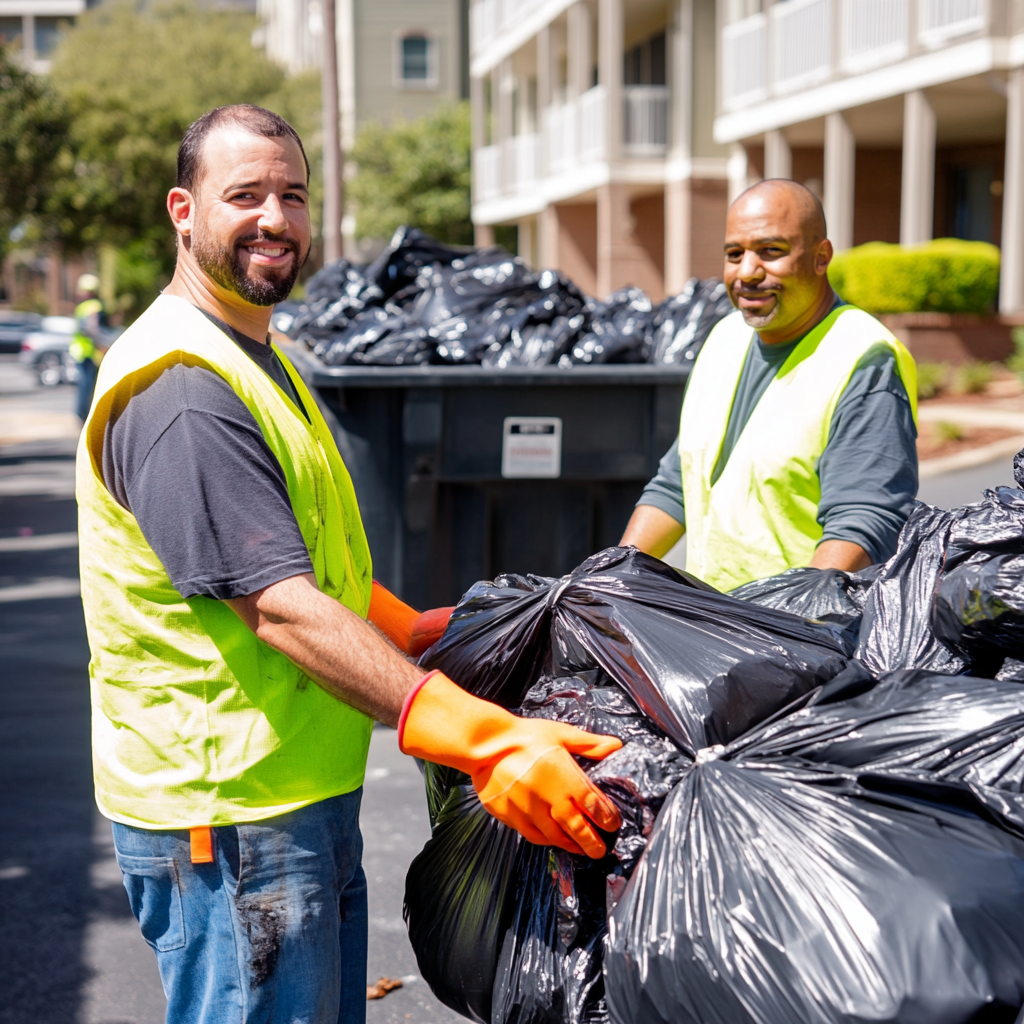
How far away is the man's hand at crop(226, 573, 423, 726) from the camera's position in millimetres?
1729

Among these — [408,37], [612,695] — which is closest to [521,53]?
[408,37]

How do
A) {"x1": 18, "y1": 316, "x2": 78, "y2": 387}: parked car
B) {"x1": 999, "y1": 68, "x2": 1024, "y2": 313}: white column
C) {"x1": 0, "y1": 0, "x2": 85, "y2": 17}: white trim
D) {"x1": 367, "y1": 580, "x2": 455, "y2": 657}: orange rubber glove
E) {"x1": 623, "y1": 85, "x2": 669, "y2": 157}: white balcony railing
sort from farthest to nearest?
{"x1": 0, "y1": 0, "x2": 85, "y2": 17}: white trim → {"x1": 18, "y1": 316, "x2": 78, "y2": 387}: parked car → {"x1": 623, "y1": 85, "x2": 669, "y2": 157}: white balcony railing → {"x1": 999, "y1": 68, "x2": 1024, "y2": 313}: white column → {"x1": 367, "y1": 580, "x2": 455, "y2": 657}: orange rubber glove

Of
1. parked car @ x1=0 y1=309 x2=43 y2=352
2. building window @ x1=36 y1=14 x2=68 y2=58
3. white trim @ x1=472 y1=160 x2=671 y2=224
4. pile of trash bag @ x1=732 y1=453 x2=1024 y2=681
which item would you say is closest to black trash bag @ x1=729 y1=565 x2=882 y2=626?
pile of trash bag @ x1=732 y1=453 x2=1024 y2=681

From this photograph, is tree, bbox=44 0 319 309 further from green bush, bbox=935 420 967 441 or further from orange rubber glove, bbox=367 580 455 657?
orange rubber glove, bbox=367 580 455 657

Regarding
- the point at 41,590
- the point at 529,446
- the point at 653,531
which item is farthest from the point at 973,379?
A: the point at 653,531

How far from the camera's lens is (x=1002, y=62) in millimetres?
13992

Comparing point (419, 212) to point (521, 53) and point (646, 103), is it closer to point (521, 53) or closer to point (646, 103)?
point (521, 53)

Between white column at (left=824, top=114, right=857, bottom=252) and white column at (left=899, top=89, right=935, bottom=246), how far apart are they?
3.66 feet

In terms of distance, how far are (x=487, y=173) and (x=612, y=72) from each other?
9.09m

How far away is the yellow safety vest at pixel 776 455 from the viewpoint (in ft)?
8.88

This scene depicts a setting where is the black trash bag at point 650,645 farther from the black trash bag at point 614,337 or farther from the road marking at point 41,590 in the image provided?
the road marking at point 41,590

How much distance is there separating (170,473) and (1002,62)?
14.4 m

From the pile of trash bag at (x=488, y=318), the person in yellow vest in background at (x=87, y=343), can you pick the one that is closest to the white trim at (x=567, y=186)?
the person in yellow vest in background at (x=87, y=343)

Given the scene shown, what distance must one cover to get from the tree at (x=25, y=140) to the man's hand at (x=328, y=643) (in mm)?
17098
